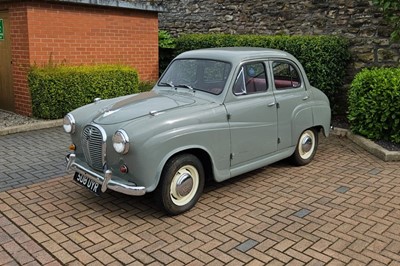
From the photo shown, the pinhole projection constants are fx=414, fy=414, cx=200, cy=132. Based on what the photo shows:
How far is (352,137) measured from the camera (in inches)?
A: 295

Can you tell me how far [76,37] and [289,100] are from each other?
5443 mm

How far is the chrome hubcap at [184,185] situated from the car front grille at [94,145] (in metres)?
0.80

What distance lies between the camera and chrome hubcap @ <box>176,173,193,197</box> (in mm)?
4293

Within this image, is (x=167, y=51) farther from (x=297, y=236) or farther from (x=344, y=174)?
(x=297, y=236)

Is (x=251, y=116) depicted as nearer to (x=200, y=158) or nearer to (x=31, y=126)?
(x=200, y=158)

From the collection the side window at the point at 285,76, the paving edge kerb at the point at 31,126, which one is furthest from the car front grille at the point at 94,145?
the paving edge kerb at the point at 31,126

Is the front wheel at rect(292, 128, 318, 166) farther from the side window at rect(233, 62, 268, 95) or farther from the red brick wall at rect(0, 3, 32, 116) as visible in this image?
the red brick wall at rect(0, 3, 32, 116)

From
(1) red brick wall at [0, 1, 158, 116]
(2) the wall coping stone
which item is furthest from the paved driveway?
(2) the wall coping stone

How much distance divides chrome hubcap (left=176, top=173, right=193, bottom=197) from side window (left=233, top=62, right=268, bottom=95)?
1236 millimetres

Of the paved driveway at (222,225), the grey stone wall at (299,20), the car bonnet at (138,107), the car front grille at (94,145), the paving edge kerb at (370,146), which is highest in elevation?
the grey stone wall at (299,20)

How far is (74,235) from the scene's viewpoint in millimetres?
3881

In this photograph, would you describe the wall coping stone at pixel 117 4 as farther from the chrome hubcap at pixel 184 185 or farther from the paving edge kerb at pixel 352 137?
the chrome hubcap at pixel 184 185

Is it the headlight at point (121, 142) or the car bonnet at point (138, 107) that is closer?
the headlight at point (121, 142)

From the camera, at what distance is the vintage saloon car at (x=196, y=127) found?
4.07 m
